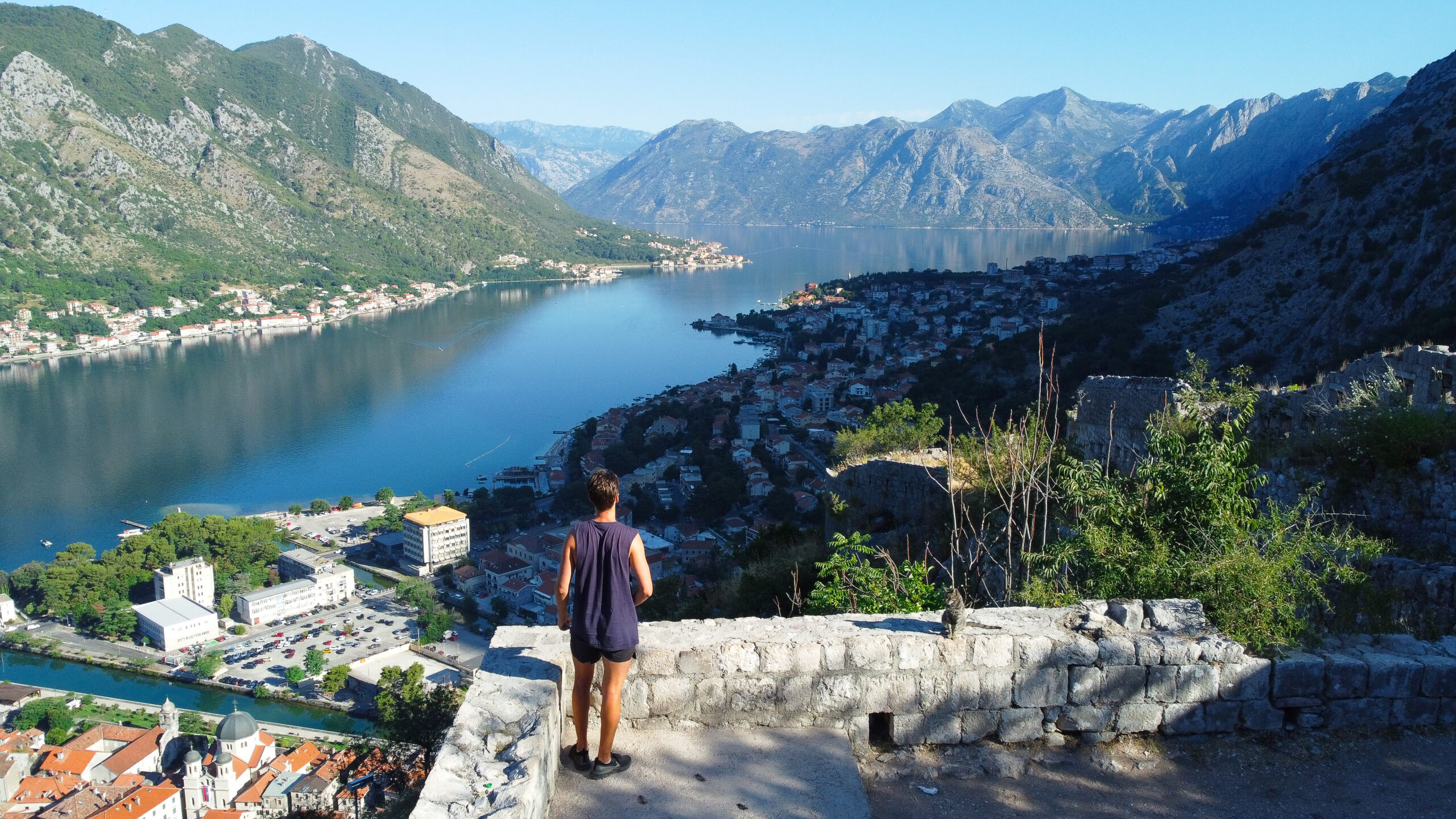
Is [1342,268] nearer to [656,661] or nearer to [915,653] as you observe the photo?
[915,653]

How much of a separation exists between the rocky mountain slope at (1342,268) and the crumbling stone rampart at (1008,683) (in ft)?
37.5

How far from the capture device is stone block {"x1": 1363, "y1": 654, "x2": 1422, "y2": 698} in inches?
119

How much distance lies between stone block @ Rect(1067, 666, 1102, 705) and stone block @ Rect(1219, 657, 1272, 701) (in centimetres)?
41

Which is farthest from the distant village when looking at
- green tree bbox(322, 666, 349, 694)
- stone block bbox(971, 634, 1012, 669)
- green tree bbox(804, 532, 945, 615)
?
stone block bbox(971, 634, 1012, 669)

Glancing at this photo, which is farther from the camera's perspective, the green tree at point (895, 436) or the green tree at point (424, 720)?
the green tree at point (895, 436)

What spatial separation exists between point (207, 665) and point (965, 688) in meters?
23.8

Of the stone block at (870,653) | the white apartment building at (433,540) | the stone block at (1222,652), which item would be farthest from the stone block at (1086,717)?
the white apartment building at (433,540)

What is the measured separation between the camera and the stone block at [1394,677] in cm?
302

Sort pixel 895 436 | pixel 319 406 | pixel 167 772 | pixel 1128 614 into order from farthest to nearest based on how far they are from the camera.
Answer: pixel 319 406 → pixel 167 772 → pixel 895 436 → pixel 1128 614

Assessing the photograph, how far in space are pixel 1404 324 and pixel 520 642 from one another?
15.9m

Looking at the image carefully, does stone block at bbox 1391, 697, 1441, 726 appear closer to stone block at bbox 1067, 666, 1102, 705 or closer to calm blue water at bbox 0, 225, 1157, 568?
stone block at bbox 1067, 666, 1102, 705

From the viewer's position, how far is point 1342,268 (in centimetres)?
1855

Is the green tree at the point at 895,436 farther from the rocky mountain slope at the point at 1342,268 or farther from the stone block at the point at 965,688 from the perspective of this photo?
the rocky mountain slope at the point at 1342,268

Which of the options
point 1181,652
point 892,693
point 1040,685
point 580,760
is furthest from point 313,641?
point 1181,652
